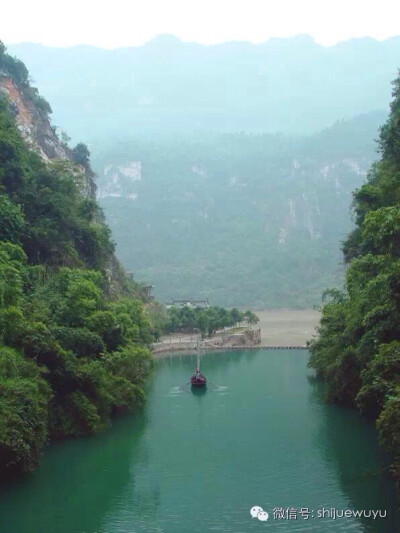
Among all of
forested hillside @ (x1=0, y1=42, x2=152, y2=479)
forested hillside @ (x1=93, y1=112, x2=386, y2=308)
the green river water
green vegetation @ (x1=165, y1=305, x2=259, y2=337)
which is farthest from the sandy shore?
the green river water

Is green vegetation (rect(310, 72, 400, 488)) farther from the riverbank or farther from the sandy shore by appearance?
the sandy shore

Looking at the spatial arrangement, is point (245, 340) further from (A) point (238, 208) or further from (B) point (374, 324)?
(A) point (238, 208)

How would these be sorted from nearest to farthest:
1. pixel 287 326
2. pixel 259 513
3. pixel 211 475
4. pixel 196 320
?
1. pixel 259 513
2. pixel 211 475
3. pixel 196 320
4. pixel 287 326

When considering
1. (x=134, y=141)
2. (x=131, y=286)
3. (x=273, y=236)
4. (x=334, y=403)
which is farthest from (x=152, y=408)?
(x=134, y=141)

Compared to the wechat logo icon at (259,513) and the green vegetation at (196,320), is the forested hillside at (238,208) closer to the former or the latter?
the green vegetation at (196,320)

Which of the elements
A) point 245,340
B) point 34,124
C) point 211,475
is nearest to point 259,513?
point 211,475

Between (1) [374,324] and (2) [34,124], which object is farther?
(2) [34,124]

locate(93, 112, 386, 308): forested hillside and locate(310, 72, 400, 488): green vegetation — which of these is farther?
locate(93, 112, 386, 308): forested hillside
